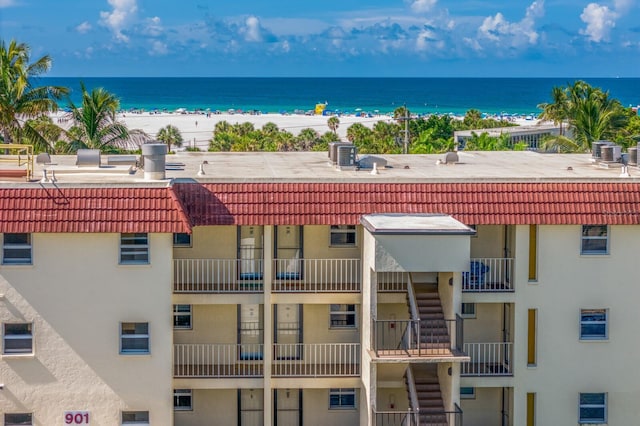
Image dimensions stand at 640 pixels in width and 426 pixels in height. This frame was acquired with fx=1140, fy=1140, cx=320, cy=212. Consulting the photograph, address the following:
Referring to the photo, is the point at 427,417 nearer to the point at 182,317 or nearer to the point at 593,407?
the point at 593,407

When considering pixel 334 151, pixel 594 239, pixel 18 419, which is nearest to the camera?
pixel 18 419

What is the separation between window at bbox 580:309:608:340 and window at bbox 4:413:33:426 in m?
17.2

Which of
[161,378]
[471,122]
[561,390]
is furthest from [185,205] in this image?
[471,122]

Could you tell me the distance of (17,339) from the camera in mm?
→ 33812

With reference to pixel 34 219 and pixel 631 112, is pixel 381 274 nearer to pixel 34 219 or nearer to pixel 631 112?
pixel 34 219

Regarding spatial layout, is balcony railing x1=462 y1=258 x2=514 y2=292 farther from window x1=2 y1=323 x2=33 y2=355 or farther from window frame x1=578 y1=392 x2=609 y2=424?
window x1=2 y1=323 x2=33 y2=355

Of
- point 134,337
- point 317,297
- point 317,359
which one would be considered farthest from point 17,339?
point 317,359

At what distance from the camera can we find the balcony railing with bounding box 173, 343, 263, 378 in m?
35.8

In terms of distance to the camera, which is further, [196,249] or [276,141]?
[276,141]

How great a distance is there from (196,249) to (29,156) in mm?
6010

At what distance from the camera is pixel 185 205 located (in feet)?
113

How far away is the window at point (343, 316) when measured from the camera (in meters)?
36.9

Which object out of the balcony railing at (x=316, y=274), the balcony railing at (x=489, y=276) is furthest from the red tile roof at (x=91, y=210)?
the balcony railing at (x=489, y=276)

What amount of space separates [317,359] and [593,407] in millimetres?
8886
